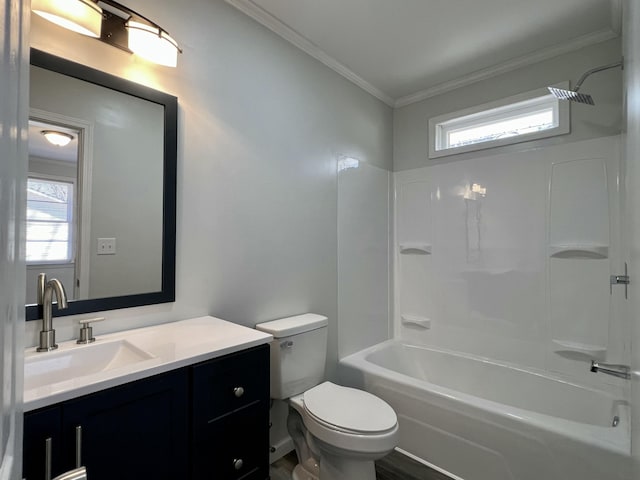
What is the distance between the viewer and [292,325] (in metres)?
1.83

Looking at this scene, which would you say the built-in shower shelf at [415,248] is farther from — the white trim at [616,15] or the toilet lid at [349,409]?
the white trim at [616,15]

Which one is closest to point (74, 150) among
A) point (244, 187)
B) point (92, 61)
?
point (92, 61)

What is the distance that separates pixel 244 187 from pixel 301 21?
1.07 m

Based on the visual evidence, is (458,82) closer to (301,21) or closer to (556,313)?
(301,21)

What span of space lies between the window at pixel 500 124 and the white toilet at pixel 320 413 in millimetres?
1855

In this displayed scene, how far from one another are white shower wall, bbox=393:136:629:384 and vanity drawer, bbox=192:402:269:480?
1.86 m

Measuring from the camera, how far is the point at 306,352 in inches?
73.4

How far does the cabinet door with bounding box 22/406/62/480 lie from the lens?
0.78m

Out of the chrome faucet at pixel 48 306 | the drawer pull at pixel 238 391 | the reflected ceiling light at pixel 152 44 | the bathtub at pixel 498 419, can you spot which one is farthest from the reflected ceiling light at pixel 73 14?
the bathtub at pixel 498 419

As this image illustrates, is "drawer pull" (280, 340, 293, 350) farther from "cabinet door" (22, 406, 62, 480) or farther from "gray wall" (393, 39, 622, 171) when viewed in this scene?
"gray wall" (393, 39, 622, 171)

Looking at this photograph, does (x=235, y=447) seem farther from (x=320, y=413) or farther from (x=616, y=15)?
(x=616, y=15)

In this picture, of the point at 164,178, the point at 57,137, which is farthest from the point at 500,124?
the point at 57,137

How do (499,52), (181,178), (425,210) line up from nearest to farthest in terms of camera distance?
(181,178), (499,52), (425,210)

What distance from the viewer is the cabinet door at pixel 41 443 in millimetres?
783
